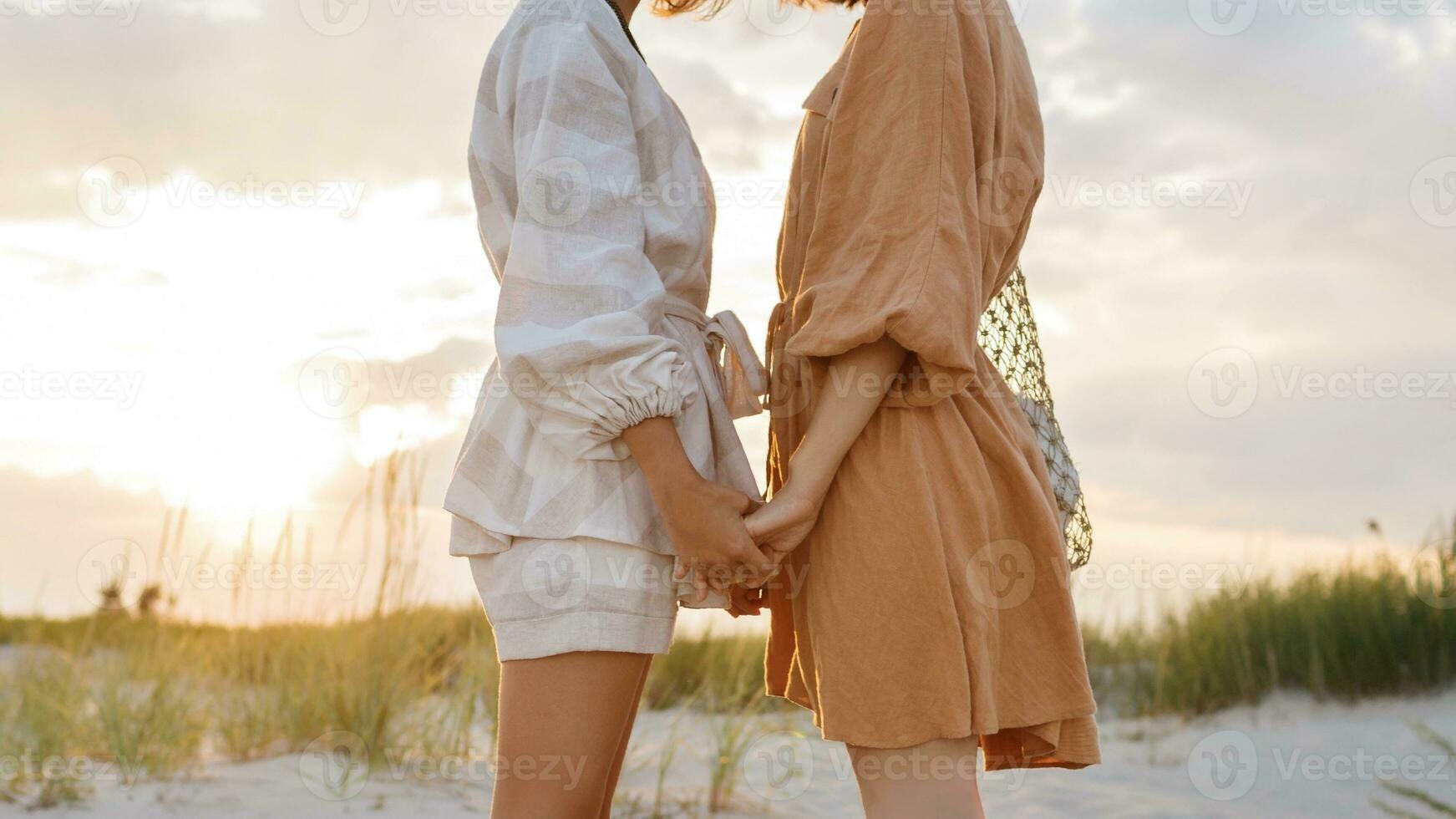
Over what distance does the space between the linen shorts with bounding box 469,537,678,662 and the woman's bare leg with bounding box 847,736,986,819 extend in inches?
12.3

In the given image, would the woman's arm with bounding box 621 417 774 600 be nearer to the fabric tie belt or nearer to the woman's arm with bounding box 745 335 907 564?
the woman's arm with bounding box 745 335 907 564

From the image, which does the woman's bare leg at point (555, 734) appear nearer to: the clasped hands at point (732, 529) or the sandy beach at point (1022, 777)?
the clasped hands at point (732, 529)

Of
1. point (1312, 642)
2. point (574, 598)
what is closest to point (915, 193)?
point (574, 598)

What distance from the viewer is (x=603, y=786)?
140 centimetres

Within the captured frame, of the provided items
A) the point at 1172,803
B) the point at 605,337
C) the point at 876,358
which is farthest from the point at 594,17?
the point at 1172,803

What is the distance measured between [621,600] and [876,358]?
43 cm

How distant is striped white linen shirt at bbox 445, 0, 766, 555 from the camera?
1.35 metres

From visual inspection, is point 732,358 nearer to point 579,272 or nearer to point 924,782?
point 579,272

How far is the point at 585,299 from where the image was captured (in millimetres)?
1364

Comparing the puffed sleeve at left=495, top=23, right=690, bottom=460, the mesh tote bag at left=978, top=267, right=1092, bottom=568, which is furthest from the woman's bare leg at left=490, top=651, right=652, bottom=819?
the mesh tote bag at left=978, top=267, right=1092, bottom=568

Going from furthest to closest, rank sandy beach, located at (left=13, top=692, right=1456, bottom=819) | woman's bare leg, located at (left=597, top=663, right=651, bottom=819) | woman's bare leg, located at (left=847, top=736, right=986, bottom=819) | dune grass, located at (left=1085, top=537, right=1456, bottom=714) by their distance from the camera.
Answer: dune grass, located at (left=1085, top=537, right=1456, bottom=714)
sandy beach, located at (left=13, top=692, right=1456, bottom=819)
woman's bare leg, located at (left=597, top=663, right=651, bottom=819)
woman's bare leg, located at (left=847, top=736, right=986, bottom=819)

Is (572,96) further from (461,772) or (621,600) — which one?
(461,772)

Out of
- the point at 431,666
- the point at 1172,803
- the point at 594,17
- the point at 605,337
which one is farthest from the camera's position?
the point at 431,666

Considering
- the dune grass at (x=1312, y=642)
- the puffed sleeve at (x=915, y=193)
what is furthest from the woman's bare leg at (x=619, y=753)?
the dune grass at (x=1312, y=642)
